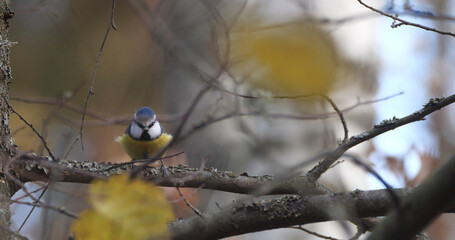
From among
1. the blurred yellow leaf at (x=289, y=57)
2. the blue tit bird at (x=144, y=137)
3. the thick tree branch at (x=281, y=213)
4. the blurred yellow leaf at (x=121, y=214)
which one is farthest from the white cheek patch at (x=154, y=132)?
the blurred yellow leaf at (x=121, y=214)

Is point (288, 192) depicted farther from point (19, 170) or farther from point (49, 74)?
point (49, 74)

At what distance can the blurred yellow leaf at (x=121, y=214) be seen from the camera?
3.53 ft

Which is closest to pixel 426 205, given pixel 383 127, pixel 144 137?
pixel 383 127

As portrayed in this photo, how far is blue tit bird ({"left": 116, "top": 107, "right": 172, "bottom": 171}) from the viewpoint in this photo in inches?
124

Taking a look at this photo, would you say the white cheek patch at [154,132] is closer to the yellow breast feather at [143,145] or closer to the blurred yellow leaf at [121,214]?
the yellow breast feather at [143,145]

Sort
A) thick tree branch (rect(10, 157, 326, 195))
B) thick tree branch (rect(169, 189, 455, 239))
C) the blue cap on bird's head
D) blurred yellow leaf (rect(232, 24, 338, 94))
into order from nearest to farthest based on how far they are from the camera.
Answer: thick tree branch (rect(169, 189, 455, 239)) → thick tree branch (rect(10, 157, 326, 195)) → blurred yellow leaf (rect(232, 24, 338, 94)) → the blue cap on bird's head

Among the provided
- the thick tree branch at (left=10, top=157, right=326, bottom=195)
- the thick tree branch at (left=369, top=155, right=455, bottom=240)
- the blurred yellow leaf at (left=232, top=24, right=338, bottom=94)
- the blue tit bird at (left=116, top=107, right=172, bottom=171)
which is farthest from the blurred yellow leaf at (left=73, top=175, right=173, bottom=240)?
the blue tit bird at (left=116, top=107, right=172, bottom=171)

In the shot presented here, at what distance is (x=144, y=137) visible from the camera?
314cm

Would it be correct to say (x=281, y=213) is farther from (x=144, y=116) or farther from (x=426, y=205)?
(x=144, y=116)

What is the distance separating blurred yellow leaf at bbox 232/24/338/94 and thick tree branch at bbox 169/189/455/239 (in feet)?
2.13

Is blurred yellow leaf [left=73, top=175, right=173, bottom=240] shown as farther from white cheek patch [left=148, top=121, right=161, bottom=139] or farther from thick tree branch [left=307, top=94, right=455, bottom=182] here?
white cheek patch [left=148, top=121, right=161, bottom=139]

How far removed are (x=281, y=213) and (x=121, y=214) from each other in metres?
0.87

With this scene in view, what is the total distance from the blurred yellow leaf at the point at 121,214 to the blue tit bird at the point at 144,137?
2.03m

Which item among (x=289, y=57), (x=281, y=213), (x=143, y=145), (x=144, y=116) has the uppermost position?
(x=144, y=116)
